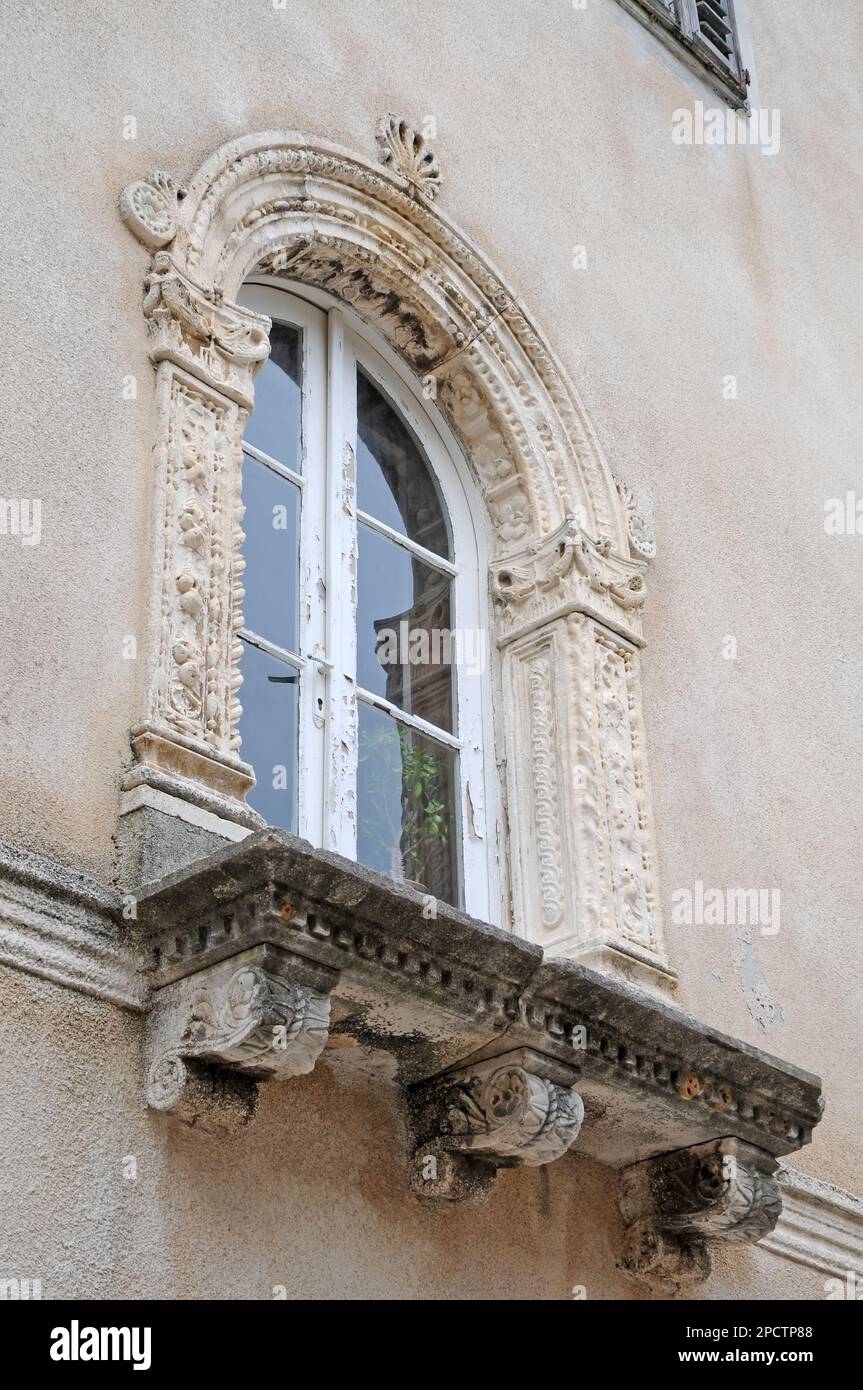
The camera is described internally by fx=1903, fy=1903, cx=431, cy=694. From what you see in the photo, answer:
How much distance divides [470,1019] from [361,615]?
1690mm

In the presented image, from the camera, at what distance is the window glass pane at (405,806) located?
557cm

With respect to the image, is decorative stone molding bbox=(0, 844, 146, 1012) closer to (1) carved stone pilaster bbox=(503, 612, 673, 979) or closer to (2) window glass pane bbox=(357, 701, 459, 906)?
(2) window glass pane bbox=(357, 701, 459, 906)

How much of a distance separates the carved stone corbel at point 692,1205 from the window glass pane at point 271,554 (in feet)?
5.94

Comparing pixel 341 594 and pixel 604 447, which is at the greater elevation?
pixel 604 447

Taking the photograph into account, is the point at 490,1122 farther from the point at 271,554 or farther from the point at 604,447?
the point at 604,447

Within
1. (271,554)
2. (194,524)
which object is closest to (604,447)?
(271,554)

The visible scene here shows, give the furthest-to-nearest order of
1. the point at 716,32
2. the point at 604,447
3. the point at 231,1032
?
the point at 716,32 → the point at 604,447 → the point at 231,1032

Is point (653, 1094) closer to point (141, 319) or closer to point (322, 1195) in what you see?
point (322, 1195)

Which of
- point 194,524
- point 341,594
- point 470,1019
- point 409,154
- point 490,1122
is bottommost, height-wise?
point 490,1122

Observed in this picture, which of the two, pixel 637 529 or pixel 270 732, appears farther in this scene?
pixel 637 529

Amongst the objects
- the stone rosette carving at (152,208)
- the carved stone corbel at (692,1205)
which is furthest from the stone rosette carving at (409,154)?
the carved stone corbel at (692,1205)

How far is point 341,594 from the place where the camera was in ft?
18.7

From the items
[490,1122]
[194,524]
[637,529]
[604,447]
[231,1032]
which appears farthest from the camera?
[604,447]

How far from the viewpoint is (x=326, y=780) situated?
17.5ft
